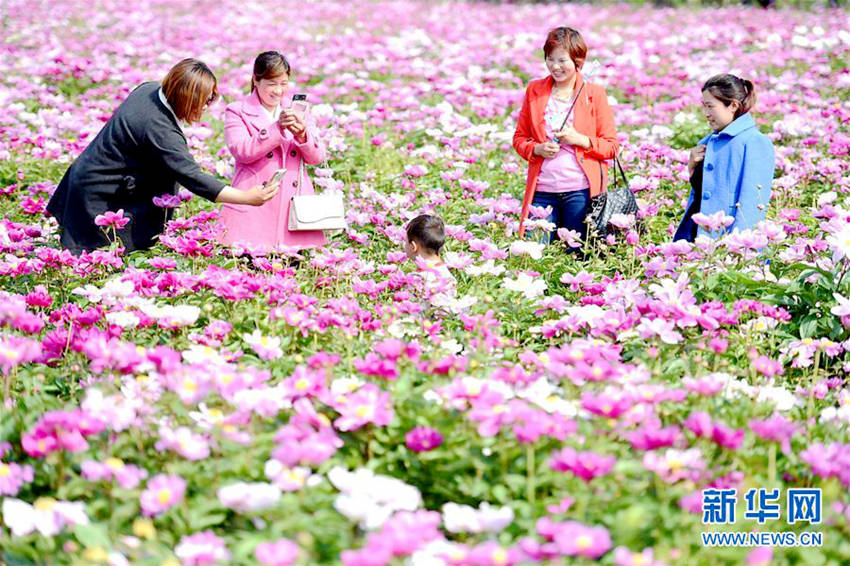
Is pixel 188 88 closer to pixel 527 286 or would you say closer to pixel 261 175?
pixel 261 175

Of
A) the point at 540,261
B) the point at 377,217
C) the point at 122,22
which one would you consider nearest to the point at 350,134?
the point at 377,217

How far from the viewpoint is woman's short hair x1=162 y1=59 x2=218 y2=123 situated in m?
3.64

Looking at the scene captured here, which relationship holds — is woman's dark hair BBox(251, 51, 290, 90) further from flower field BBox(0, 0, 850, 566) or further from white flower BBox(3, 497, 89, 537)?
white flower BBox(3, 497, 89, 537)

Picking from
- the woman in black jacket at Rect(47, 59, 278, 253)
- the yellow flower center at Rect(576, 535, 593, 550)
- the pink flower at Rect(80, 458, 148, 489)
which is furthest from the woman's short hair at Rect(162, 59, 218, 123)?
the yellow flower center at Rect(576, 535, 593, 550)

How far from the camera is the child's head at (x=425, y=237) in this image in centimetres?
366

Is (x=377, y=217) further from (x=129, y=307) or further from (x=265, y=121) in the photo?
(x=129, y=307)

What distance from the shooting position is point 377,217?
14.8ft

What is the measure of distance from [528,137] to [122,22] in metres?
9.05

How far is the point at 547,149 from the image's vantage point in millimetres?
4078

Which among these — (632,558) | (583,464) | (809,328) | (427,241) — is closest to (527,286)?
(427,241)

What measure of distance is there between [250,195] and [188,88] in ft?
1.58

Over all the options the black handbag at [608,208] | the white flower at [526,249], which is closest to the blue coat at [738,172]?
the black handbag at [608,208]

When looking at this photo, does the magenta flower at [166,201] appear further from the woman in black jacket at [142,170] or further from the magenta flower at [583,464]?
the magenta flower at [583,464]

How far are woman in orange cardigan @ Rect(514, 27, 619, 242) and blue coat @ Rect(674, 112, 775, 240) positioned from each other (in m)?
0.48
